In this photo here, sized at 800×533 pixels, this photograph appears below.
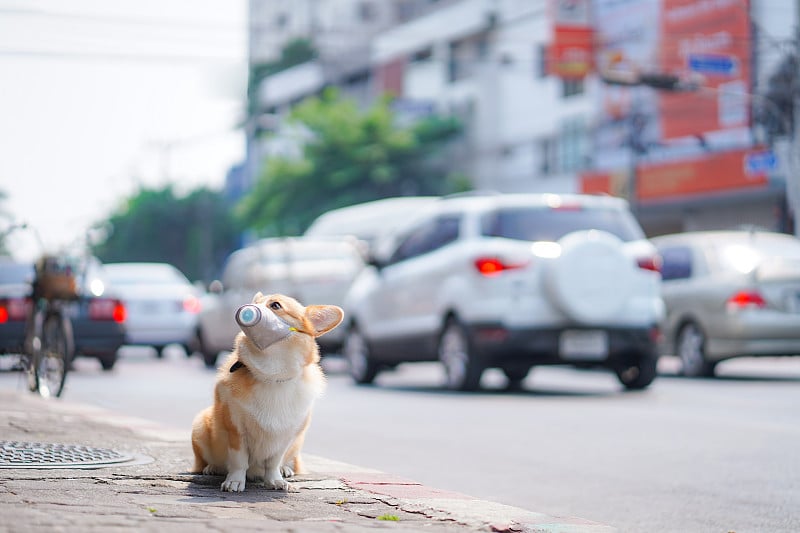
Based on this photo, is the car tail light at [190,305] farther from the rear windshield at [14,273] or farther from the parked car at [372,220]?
the rear windshield at [14,273]

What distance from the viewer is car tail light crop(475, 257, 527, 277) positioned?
14055mm

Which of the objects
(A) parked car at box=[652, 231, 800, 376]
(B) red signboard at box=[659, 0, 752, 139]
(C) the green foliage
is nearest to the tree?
(B) red signboard at box=[659, 0, 752, 139]

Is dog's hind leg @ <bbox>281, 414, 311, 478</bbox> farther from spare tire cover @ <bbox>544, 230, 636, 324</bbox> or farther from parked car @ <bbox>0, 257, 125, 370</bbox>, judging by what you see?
parked car @ <bbox>0, 257, 125, 370</bbox>

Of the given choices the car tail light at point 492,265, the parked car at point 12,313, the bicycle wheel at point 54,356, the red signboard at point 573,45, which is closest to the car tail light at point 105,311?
the parked car at point 12,313

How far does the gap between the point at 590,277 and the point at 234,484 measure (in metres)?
8.20

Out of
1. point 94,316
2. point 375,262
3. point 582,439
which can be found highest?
point 375,262

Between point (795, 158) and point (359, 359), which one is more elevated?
point (795, 158)

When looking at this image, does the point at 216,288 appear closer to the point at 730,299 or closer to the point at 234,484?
the point at 730,299

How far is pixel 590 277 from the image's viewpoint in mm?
13977

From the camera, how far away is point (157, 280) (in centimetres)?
2488

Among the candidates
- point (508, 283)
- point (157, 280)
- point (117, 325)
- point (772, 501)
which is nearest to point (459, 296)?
point (508, 283)

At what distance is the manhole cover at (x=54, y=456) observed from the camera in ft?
23.0

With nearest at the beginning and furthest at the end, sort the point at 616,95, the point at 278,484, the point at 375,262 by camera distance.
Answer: the point at 278,484
the point at 375,262
the point at 616,95

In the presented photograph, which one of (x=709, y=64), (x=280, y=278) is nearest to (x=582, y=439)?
(x=280, y=278)
